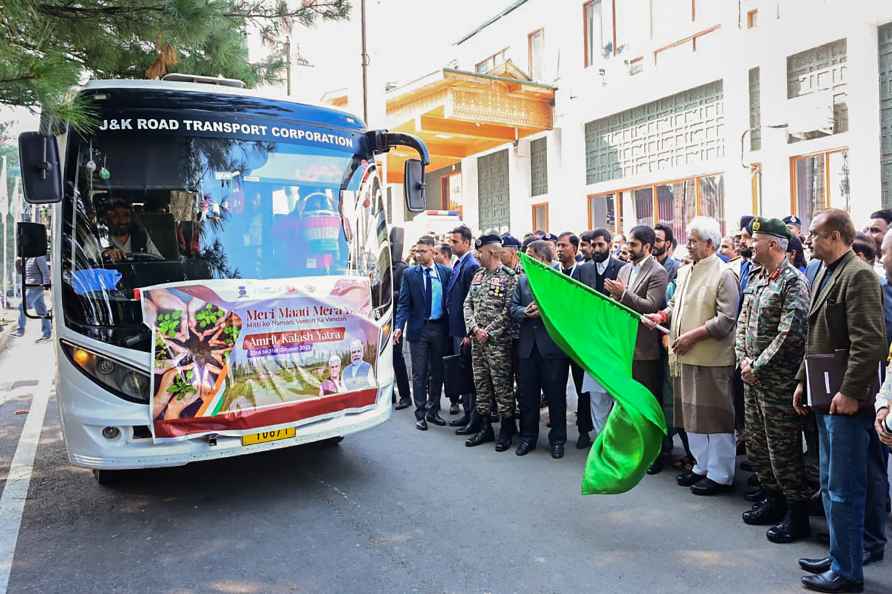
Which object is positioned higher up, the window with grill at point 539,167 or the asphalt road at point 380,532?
the window with grill at point 539,167

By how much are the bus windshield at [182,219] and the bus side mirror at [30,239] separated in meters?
0.47

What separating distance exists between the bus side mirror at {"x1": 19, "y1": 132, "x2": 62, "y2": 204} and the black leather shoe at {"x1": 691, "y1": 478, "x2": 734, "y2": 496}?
4.82 meters

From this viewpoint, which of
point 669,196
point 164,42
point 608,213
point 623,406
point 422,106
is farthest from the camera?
point 422,106

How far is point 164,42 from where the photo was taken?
5168mm

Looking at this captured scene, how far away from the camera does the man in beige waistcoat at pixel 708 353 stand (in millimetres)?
5188

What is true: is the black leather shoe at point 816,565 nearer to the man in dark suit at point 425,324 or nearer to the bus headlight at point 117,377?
the bus headlight at point 117,377

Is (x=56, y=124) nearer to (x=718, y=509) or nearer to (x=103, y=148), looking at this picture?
(x=103, y=148)

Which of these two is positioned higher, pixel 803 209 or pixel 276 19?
pixel 276 19

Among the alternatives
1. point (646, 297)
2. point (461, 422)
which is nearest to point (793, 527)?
point (646, 297)

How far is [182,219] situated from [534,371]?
3.31m

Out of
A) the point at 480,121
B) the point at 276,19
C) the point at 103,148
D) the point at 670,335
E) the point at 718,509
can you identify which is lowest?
the point at 718,509

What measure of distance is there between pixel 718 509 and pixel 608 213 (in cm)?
1317

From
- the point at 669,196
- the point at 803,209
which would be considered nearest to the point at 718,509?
the point at 803,209

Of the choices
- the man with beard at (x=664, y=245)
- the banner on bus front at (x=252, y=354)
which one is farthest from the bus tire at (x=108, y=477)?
the man with beard at (x=664, y=245)
